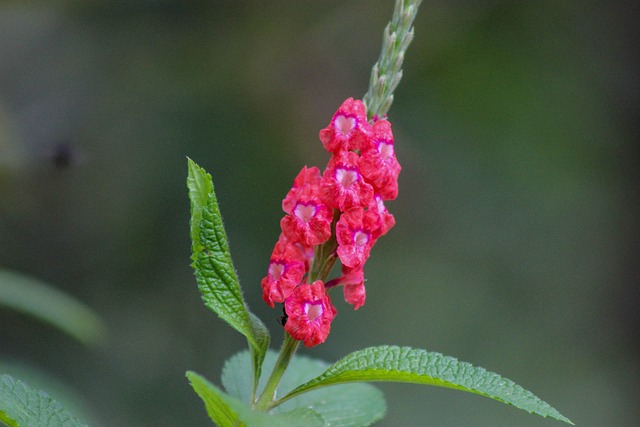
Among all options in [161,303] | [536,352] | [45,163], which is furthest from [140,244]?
[536,352]

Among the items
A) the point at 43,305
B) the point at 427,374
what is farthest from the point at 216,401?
the point at 43,305

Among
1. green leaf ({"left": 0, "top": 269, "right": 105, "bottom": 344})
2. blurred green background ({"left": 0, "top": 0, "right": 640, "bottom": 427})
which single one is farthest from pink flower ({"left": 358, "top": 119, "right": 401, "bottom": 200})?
blurred green background ({"left": 0, "top": 0, "right": 640, "bottom": 427})

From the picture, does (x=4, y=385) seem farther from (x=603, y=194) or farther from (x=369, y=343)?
(x=603, y=194)

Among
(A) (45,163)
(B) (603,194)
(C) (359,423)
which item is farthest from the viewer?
(B) (603,194)

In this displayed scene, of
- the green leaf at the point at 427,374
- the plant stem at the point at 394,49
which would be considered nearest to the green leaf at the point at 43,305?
the green leaf at the point at 427,374

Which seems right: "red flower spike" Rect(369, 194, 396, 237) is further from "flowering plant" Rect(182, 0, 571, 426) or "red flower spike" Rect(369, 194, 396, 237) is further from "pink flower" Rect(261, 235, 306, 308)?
"pink flower" Rect(261, 235, 306, 308)

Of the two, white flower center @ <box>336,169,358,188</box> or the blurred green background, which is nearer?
white flower center @ <box>336,169,358,188</box>
